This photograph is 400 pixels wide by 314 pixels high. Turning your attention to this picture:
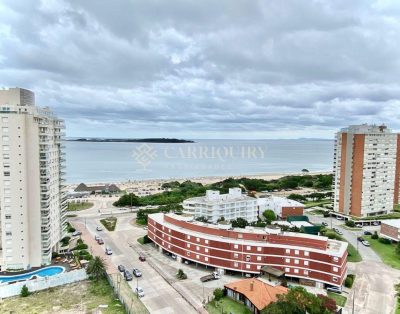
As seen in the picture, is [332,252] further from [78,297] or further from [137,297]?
[78,297]

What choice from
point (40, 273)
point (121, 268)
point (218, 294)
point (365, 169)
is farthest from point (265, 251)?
point (365, 169)

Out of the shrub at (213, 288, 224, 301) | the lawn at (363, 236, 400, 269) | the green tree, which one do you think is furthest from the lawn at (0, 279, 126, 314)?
the green tree

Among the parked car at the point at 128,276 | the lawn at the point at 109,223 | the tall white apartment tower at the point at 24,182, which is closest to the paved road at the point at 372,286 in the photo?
the parked car at the point at 128,276

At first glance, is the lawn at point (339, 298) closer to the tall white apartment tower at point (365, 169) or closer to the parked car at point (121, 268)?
the parked car at point (121, 268)

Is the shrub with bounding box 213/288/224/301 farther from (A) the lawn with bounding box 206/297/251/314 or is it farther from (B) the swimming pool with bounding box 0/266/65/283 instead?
(B) the swimming pool with bounding box 0/266/65/283

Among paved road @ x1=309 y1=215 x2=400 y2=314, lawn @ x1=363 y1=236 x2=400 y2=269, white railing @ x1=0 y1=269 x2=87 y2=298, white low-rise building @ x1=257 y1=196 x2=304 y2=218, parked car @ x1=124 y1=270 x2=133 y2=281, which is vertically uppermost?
white low-rise building @ x1=257 y1=196 x2=304 y2=218

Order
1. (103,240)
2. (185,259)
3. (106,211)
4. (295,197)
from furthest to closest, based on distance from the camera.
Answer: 1. (295,197)
2. (106,211)
3. (103,240)
4. (185,259)

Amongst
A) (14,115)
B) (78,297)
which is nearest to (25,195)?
(14,115)
